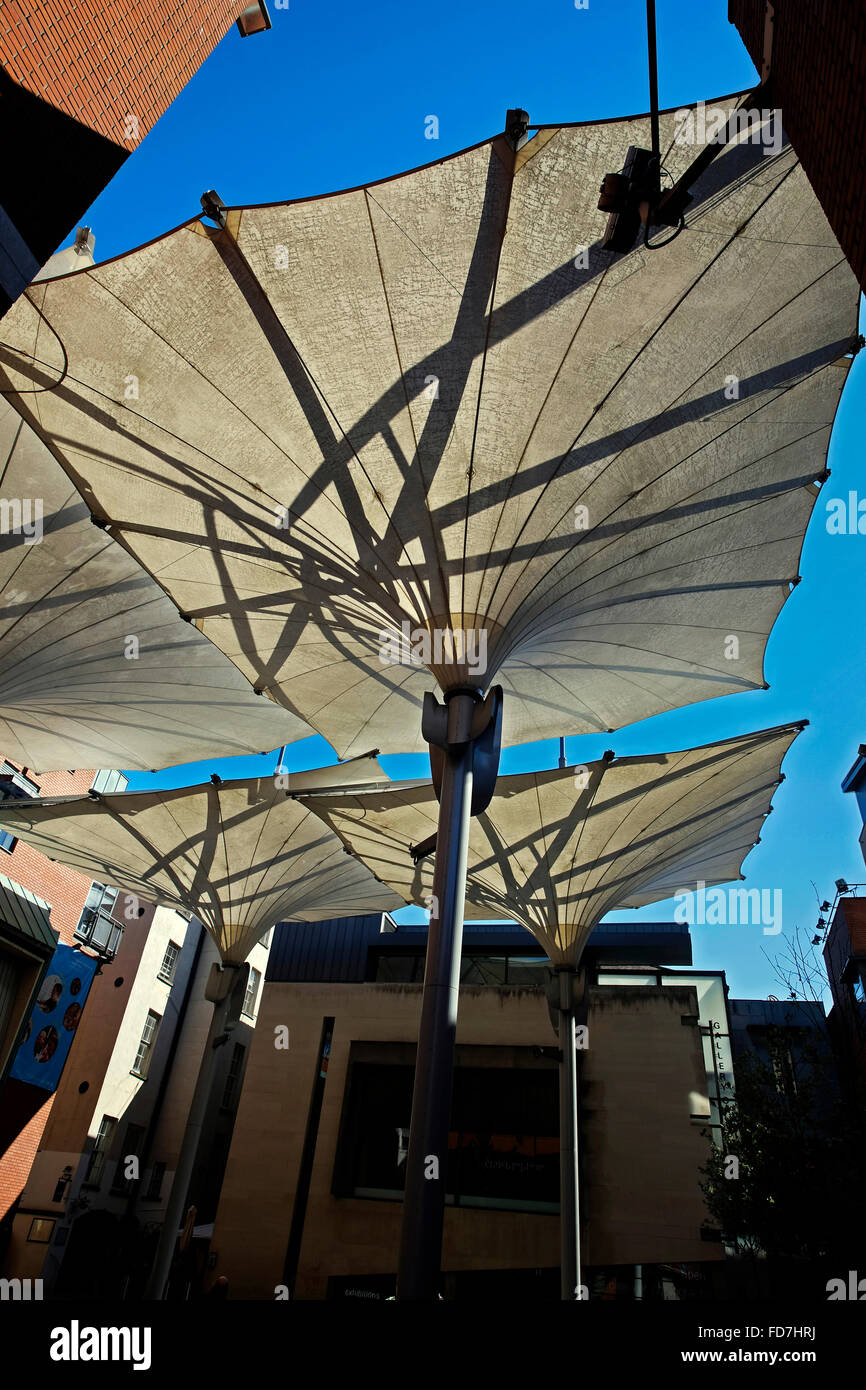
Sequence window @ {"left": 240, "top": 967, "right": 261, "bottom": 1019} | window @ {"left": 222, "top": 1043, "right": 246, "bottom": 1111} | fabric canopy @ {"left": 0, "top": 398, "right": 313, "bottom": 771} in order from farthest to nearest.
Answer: window @ {"left": 240, "top": 967, "right": 261, "bottom": 1019}, window @ {"left": 222, "top": 1043, "right": 246, "bottom": 1111}, fabric canopy @ {"left": 0, "top": 398, "right": 313, "bottom": 771}

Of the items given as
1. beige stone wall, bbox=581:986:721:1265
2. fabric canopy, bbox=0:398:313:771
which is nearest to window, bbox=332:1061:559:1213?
beige stone wall, bbox=581:986:721:1265

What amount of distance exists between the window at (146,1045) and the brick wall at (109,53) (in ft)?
106

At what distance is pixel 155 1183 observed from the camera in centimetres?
3278

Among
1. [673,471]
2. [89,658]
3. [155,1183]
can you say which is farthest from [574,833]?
[155,1183]

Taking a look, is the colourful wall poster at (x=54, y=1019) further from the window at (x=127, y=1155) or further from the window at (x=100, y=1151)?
the window at (x=127, y=1155)

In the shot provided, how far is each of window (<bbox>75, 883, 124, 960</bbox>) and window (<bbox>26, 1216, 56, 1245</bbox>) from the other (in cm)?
961

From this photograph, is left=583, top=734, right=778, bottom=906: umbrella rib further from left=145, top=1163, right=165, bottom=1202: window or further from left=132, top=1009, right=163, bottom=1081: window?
left=145, top=1163, right=165, bottom=1202: window

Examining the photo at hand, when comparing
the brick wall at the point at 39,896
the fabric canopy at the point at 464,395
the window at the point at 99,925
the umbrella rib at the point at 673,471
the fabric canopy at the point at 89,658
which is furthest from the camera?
the window at the point at 99,925

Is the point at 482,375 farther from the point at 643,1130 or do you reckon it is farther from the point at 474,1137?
the point at 474,1137

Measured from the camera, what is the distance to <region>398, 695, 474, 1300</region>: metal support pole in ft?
23.4

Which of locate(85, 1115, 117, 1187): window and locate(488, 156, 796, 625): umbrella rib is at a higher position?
locate(488, 156, 796, 625): umbrella rib

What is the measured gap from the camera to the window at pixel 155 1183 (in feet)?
107

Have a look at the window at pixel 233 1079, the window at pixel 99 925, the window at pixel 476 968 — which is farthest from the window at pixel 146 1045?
the window at pixel 476 968

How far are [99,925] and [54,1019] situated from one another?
6462mm
